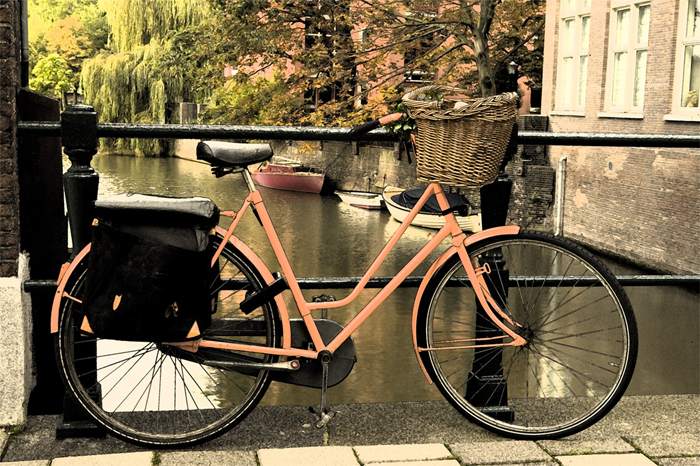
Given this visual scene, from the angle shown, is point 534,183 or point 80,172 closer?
point 80,172

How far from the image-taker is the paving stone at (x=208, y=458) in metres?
2.52

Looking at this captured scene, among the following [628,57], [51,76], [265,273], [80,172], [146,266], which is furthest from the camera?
[51,76]

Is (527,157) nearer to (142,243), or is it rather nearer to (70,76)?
(142,243)

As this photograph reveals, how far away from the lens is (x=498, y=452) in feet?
8.51

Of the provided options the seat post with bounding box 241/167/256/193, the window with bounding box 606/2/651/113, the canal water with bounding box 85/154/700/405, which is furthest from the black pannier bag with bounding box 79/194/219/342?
the window with bounding box 606/2/651/113

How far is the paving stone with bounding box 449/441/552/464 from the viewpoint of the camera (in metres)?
2.53

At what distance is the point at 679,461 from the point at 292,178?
106ft

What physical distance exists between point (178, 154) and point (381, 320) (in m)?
30.0

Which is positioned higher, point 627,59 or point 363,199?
point 627,59

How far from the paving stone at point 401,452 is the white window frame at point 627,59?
14.8 metres

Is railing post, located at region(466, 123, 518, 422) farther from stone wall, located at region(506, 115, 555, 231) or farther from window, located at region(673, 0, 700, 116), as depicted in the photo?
stone wall, located at region(506, 115, 555, 231)

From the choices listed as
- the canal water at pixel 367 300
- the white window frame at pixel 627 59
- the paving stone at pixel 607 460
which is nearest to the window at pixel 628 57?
the white window frame at pixel 627 59

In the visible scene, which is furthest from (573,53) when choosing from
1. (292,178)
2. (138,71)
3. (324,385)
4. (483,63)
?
(138,71)

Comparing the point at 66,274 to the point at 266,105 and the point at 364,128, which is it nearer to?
the point at 364,128
